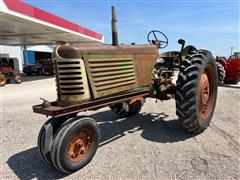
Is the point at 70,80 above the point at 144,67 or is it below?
below

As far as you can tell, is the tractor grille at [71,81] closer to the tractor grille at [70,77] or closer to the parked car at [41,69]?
the tractor grille at [70,77]

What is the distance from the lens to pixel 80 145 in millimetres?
3541

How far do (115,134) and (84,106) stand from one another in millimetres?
1553

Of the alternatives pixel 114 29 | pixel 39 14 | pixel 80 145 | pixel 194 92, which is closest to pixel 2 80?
pixel 39 14

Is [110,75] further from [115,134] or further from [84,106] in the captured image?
[115,134]

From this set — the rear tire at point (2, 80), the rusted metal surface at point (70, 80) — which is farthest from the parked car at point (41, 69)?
the rusted metal surface at point (70, 80)

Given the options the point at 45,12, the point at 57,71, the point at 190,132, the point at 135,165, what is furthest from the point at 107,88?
the point at 45,12

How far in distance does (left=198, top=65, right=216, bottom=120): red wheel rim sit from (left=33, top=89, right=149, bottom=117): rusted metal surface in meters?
1.13

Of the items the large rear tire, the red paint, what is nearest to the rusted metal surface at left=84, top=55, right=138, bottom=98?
the large rear tire

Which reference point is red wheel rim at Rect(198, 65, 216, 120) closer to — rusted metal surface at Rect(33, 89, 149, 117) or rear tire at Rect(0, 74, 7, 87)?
rusted metal surface at Rect(33, 89, 149, 117)

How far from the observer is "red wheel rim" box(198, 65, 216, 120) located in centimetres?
485

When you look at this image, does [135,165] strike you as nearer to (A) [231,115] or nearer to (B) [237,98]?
(A) [231,115]

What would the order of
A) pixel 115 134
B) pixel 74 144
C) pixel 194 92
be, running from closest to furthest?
pixel 74 144
pixel 194 92
pixel 115 134

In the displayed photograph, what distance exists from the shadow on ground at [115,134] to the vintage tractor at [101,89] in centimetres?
29
